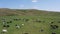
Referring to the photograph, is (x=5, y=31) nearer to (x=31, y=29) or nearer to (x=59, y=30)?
(x=31, y=29)

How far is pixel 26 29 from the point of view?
2120 centimetres

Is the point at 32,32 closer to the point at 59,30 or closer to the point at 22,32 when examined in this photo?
the point at 22,32

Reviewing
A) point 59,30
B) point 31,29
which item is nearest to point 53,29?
point 59,30

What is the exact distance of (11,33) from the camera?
1934cm

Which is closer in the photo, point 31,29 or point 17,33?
point 17,33

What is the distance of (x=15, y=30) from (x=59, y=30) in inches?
174

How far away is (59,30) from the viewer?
20.8 meters

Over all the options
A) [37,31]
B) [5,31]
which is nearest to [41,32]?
[37,31]

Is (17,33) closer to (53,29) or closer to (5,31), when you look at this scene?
(5,31)

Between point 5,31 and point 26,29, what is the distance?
235 centimetres

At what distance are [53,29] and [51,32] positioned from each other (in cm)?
151

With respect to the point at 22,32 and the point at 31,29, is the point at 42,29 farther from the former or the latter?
the point at 22,32

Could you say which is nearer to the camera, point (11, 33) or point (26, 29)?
point (11, 33)

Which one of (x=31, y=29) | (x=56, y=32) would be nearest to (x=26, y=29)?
(x=31, y=29)
